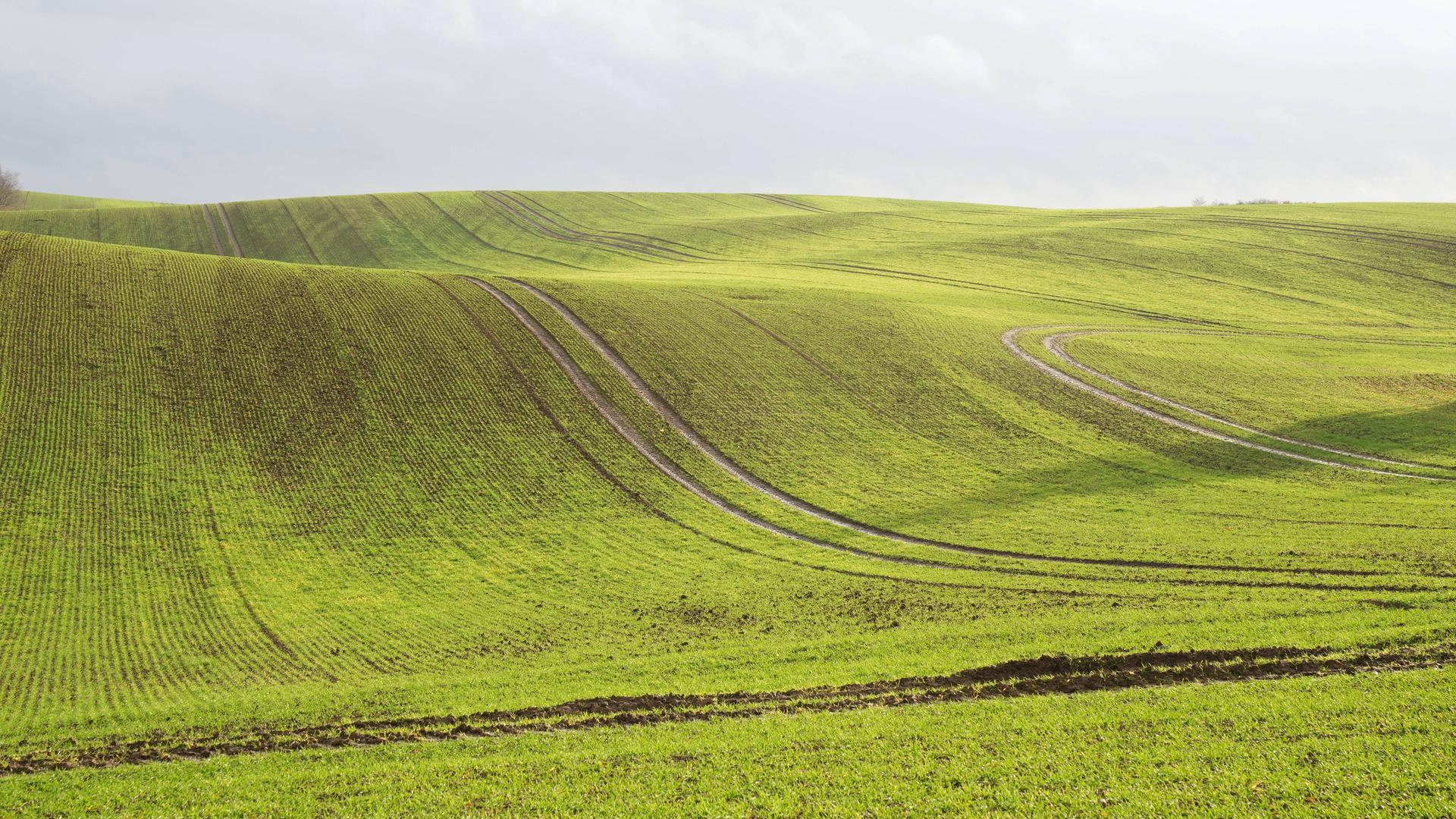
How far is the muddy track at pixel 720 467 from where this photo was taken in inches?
1131

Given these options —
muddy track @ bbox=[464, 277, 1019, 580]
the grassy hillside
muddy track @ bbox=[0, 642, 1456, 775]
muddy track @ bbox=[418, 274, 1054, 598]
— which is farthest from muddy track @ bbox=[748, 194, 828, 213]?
muddy track @ bbox=[0, 642, 1456, 775]

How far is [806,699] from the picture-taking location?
63.0 feet

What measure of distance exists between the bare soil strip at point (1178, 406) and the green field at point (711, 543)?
33 cm

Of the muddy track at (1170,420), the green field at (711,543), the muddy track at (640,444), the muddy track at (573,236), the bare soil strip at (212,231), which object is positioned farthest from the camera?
the bare soil strip at (212,231)

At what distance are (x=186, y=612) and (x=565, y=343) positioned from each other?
2930 cm

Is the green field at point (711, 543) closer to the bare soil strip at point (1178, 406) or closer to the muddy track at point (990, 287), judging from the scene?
the bare soil strip at point (1178, 406)

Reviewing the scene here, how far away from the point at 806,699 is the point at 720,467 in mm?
23288

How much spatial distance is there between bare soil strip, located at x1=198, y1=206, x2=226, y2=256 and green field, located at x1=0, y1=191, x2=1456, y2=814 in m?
49.6

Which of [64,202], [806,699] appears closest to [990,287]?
[806,699]

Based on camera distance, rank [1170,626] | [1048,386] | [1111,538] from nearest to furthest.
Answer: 1. [1170,626]
2. [1111,538]
3. [1048,386]

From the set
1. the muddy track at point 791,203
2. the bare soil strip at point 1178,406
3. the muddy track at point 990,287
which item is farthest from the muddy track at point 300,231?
the bare soil strip at point 1178,406

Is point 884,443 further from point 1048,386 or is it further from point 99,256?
point 99,256

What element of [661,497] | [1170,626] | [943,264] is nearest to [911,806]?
[1170,626]

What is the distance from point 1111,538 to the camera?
3225 centimetres
